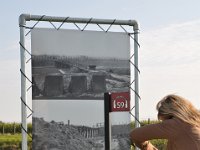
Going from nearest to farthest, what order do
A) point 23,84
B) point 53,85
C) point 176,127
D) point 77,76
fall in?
point 176,127
point 23,84
point 53,85
point 77,76

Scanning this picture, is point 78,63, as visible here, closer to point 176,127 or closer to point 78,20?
point 78,20

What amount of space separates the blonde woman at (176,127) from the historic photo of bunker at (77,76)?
7.19ft

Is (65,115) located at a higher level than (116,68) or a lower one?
lower

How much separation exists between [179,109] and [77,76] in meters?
2.34

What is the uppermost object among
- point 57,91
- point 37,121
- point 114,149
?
point 57,91

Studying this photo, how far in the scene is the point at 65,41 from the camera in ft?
15.9

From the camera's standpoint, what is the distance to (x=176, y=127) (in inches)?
105

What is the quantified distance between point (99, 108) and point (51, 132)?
0.60 meters

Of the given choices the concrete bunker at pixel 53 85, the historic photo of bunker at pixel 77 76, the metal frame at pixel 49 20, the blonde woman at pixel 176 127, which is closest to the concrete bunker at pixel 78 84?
the historic photo of bunker at pixel 77 76

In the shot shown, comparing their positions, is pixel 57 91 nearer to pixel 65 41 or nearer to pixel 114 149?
pixel 65 41

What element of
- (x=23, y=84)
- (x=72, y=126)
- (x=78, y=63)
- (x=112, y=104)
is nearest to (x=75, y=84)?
(x=78, y=63)

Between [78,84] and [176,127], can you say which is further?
[78,84]

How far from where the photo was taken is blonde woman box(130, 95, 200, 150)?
2.65m

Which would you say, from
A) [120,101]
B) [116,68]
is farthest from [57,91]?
[120,101]
